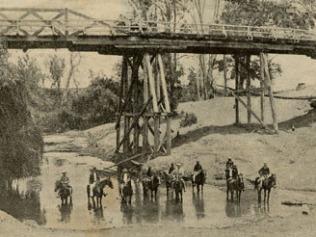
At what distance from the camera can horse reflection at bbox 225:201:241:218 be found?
19.9 m

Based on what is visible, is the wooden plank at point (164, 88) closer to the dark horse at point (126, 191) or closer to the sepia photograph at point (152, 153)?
the sepia photograph at point (152, 153)

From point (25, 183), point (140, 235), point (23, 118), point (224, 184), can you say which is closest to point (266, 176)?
point (224, 184)

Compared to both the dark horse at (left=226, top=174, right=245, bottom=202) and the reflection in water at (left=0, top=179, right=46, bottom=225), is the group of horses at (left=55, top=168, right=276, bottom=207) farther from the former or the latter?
the reflection in water at (left=0, top=179, right=46, bottom=225)

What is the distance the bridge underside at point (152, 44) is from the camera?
89.9ft

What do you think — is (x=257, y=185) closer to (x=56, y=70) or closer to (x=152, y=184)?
(x=152, y=184)

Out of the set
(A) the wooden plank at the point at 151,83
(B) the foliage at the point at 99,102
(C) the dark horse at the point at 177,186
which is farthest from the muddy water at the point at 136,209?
(B) the foliage at the point at 99,102

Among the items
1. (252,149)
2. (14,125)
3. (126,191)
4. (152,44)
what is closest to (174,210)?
(126,191)

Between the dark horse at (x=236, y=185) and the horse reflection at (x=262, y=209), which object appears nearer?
the horse reflection at (x=262, y=209)

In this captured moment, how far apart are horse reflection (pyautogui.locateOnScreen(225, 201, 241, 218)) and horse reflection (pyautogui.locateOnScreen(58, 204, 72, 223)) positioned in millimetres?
5049

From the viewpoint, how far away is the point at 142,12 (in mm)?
47312

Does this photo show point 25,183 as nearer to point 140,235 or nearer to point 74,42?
point 74,42

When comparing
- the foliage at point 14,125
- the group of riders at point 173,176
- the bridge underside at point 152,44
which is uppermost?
the bridge underside at point 152,44

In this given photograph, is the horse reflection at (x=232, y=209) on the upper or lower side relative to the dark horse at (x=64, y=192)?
lower

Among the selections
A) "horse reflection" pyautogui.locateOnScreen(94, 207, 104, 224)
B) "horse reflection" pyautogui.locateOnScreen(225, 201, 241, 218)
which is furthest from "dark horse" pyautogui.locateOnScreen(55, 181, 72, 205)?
"horse reflection" pyautogui.locateOnScreen(225, 201, 241, 218)
